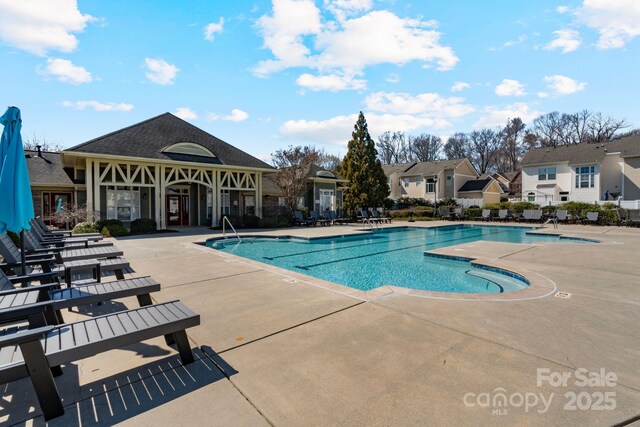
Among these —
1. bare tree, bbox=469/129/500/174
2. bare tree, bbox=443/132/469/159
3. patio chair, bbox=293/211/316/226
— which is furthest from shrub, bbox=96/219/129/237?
bare tree, bbox=469/129/500/174

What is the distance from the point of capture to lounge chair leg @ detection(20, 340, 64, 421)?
203cm

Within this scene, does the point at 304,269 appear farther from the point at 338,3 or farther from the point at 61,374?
the point at 338,3

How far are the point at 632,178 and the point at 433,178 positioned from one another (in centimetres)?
1621

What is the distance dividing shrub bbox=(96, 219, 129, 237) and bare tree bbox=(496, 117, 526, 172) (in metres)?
53.6

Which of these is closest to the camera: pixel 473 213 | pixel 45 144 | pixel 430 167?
pixel 473 213

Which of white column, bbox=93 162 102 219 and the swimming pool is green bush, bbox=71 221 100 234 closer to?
white column, bbox=93 162 102 219

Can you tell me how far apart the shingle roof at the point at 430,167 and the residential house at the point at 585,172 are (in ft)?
23.6

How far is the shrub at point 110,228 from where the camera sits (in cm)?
1369

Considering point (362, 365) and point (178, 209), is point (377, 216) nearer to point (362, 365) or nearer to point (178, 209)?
point (178, 209)

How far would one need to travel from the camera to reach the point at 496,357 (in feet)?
9.41

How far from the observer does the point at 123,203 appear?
16.0 metres

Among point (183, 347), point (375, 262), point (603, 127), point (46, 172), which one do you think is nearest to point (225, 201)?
point (46, 172)

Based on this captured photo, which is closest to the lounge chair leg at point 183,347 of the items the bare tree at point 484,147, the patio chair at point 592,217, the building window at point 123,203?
the building window at point 123,203

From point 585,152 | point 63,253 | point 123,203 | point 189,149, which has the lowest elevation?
point 63,253
